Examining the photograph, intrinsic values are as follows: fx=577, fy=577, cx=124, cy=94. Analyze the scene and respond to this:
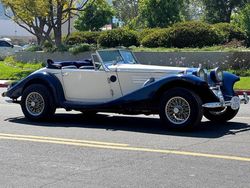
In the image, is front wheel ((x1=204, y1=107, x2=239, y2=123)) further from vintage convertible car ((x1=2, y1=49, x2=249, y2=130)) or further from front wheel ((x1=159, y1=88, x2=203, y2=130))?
front wheel ((x1=159, y1=88, x2=203, y2=130))

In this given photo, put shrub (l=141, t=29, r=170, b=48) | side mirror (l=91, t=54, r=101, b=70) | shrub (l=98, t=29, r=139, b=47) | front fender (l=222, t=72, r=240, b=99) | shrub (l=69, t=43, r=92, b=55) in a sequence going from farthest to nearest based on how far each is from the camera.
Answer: shrub (l=98, t=29, r=139, b=47) < shrub (l=69, t=43, r=92, b=55) < shrub (l=141, t=29, r=170, b=48) < side mirror (l=91, t=54, r=101, b=70) < front fender (l=222, t=72, r=240, b=99)

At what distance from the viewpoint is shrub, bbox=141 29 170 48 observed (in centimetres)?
2775

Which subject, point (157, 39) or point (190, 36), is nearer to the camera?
point (190, 36)

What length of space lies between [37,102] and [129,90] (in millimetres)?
2002

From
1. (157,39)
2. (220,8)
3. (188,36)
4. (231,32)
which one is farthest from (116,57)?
(220,8)

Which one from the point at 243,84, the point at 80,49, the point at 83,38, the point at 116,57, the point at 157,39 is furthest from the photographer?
the point at 83,38

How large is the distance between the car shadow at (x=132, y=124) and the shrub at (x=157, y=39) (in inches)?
626

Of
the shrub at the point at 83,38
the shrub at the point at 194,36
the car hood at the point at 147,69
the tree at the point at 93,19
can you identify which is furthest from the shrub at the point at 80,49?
the tree at the point at 93,19

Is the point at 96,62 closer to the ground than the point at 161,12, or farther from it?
closer to the ground

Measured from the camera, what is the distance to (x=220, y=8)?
179ft

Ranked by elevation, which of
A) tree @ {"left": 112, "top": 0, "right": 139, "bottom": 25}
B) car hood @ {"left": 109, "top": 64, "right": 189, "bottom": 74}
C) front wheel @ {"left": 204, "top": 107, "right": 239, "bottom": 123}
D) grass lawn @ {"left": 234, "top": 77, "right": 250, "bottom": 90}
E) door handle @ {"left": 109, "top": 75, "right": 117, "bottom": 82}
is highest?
tree @ {"left": 112, "top": 0, "right": 139, "bottom": 25}

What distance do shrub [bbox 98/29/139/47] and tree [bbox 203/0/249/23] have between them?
25571mm

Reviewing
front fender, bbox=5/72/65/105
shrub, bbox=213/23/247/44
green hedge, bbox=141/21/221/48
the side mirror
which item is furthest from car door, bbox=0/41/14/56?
the side mirror

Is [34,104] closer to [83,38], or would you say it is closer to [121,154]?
[121,154]
